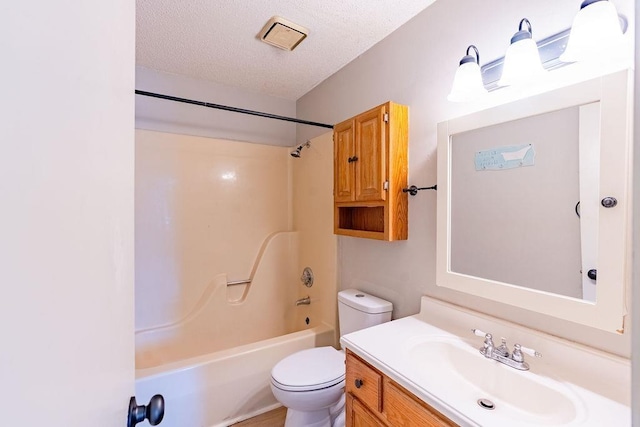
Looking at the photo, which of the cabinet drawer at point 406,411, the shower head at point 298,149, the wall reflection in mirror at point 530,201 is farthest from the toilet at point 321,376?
the shower head at point 298,149

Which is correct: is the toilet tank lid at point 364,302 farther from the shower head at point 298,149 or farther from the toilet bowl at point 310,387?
the shower head at point 298,149

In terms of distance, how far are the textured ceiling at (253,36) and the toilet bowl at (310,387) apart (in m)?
1.91

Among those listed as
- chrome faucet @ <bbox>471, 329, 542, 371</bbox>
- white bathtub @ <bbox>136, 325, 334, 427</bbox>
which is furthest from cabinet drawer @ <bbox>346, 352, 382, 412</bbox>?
white bathtub @ <bbox>136, 325, 334, 427</bbox>

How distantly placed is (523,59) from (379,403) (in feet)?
4.36

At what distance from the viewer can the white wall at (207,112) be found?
213 cm

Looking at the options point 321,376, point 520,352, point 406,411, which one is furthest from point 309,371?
point 520,352

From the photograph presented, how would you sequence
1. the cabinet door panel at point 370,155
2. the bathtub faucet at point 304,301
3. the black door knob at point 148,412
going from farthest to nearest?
1. the bathtub faucet at point 304,301
2. the cabinet door panel at point 370,155
3. the black door knob at point 148,412

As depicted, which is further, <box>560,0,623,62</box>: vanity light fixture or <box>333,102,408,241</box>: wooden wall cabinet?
<box>333,102,408,241</box>: wooden wall cabinet

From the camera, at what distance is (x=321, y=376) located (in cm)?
144

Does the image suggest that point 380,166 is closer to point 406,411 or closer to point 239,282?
point 406,411

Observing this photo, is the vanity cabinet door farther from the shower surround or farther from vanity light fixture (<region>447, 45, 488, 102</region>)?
vanity light fixture (<region>447, 45, 488, 102</region>)

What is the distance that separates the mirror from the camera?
31.9 inches

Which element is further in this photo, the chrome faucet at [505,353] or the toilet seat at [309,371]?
the toilet seat at [309,371]

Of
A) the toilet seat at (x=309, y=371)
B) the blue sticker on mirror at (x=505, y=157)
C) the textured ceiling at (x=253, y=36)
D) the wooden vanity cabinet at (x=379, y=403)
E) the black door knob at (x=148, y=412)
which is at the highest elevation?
the textured ceiling at (x=253, y=36)
